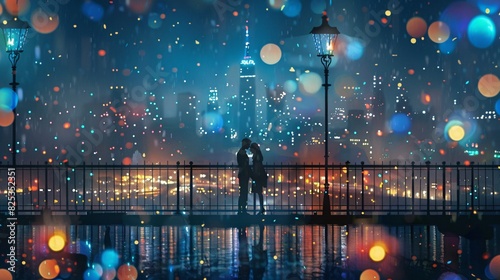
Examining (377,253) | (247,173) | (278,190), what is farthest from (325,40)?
(278,190)

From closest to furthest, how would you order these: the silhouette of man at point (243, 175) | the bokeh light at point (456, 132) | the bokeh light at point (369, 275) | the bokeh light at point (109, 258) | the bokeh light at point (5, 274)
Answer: the bokeh light at point (5, 274) < the bokeh light at point (369, 275) < the bokeh light at point (109, 258) < the silhouette of man at point (243, 175) < the bokeh light at point (456, 132)

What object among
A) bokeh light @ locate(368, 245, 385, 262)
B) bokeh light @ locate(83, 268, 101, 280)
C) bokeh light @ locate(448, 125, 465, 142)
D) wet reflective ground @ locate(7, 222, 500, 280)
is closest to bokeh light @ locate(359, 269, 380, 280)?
wet reflective ground @ locate(7, 222, 500, 280)

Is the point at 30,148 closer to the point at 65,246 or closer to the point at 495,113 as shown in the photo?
the point at 495,113

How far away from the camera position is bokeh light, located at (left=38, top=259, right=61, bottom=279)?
13.6m

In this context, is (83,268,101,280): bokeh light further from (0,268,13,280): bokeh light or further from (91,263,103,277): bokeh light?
(0,268,13,280): bokeh light

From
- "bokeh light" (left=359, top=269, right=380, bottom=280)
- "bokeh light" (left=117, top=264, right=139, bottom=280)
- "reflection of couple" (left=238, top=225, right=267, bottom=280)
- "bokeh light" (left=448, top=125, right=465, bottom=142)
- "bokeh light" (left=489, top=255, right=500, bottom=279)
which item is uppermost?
"bokeh light" (left=448, top=125, right=465, bottom=142)

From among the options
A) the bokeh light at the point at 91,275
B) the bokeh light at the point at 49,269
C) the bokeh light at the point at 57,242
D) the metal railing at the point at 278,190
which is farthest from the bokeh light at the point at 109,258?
the metal railing at the point at 278,190

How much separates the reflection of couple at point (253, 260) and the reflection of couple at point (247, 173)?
12.4 ft

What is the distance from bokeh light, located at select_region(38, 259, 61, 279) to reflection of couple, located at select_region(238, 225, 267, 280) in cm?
332

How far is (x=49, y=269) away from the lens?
46.8ft

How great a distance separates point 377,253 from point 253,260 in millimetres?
2857

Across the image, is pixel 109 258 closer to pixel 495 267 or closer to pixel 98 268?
pixel 98 268

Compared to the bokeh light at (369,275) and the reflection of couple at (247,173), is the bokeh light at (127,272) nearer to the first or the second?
the bokeh light at (369,275)

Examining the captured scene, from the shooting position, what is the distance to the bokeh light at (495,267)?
13.8 meters
